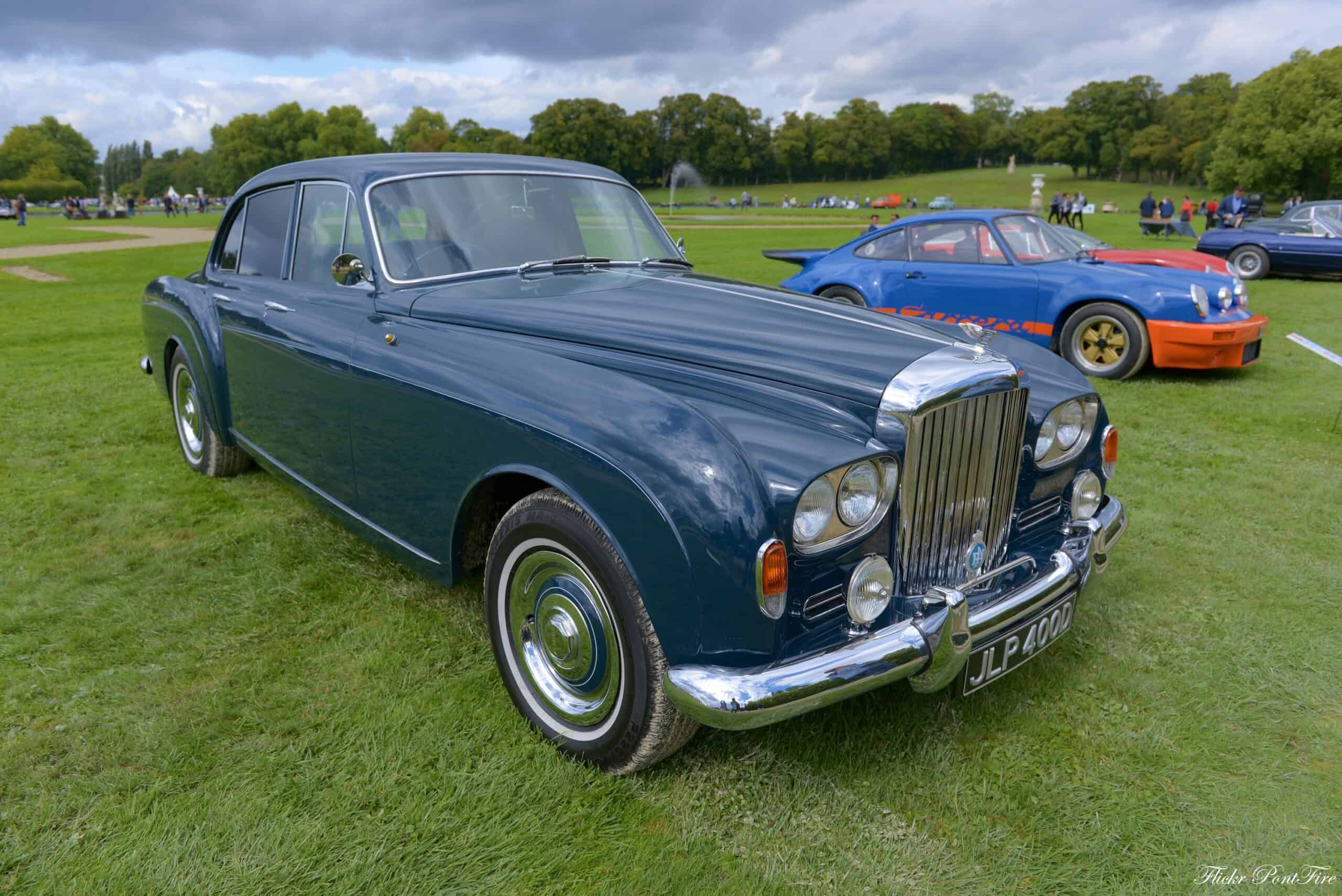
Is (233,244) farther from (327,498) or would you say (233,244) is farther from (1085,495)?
(1085,495)

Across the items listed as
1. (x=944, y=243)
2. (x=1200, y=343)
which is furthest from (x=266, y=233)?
(x=1200, y=343)

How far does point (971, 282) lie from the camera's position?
8039 millimetres

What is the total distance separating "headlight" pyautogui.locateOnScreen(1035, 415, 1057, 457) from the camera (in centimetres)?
296

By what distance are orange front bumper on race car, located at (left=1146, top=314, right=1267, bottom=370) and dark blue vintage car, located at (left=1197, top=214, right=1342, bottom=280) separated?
390 inches

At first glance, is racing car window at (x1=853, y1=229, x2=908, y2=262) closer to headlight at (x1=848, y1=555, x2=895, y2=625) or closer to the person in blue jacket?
headlight at (x1=848, y1=555, x2=895, y2=625)

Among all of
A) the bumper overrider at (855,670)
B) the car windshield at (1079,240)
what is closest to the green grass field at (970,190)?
the car windshield at (1079,240)

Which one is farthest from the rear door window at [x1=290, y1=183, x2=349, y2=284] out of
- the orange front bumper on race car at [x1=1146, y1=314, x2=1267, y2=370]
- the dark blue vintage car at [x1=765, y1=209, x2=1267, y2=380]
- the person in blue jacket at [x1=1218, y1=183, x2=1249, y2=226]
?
the person in blue jacket at [x1=1218, y1=183, x2=1249, y2=226]

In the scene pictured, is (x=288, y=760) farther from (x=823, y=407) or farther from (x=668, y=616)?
(x=823, y=407)

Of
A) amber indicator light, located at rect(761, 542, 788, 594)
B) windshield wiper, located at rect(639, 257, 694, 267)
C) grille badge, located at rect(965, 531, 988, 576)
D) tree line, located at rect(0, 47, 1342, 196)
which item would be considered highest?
tree line, located at rect(0, 47, 1342, 196)

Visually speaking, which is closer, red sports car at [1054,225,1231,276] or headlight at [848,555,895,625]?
headlight at [848,555,895,625]

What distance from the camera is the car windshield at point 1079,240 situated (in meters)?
8.57

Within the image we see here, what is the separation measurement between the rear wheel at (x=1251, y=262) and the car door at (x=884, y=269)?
11212 millimetres

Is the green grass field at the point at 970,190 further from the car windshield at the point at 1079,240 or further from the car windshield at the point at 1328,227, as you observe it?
the car windshield at the point at 1079,240

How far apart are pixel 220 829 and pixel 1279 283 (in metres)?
18.7
